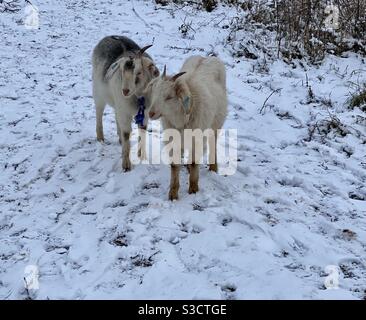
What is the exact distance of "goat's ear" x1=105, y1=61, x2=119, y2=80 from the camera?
5.52m

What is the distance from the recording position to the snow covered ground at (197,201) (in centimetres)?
388

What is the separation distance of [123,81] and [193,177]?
49.2 inches

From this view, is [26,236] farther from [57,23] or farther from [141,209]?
[57,23]

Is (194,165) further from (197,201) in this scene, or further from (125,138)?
(125,138)

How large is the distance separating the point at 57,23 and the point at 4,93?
13.0ft

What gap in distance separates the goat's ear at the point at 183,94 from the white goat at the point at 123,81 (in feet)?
2.46

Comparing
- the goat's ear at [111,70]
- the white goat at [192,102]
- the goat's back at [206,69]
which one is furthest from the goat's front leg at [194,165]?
the goat's ear at [111,70]

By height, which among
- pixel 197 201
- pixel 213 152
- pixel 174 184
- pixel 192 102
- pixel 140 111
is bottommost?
pixel 197 201

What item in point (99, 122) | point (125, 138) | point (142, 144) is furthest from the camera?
point (99, 122)

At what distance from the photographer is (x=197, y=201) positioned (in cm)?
498

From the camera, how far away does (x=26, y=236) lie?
4.56m

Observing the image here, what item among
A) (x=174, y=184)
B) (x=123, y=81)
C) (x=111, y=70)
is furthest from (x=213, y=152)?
(x=111, y=70)

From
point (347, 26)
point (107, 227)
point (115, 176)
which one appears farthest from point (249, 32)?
point (107, 227)
